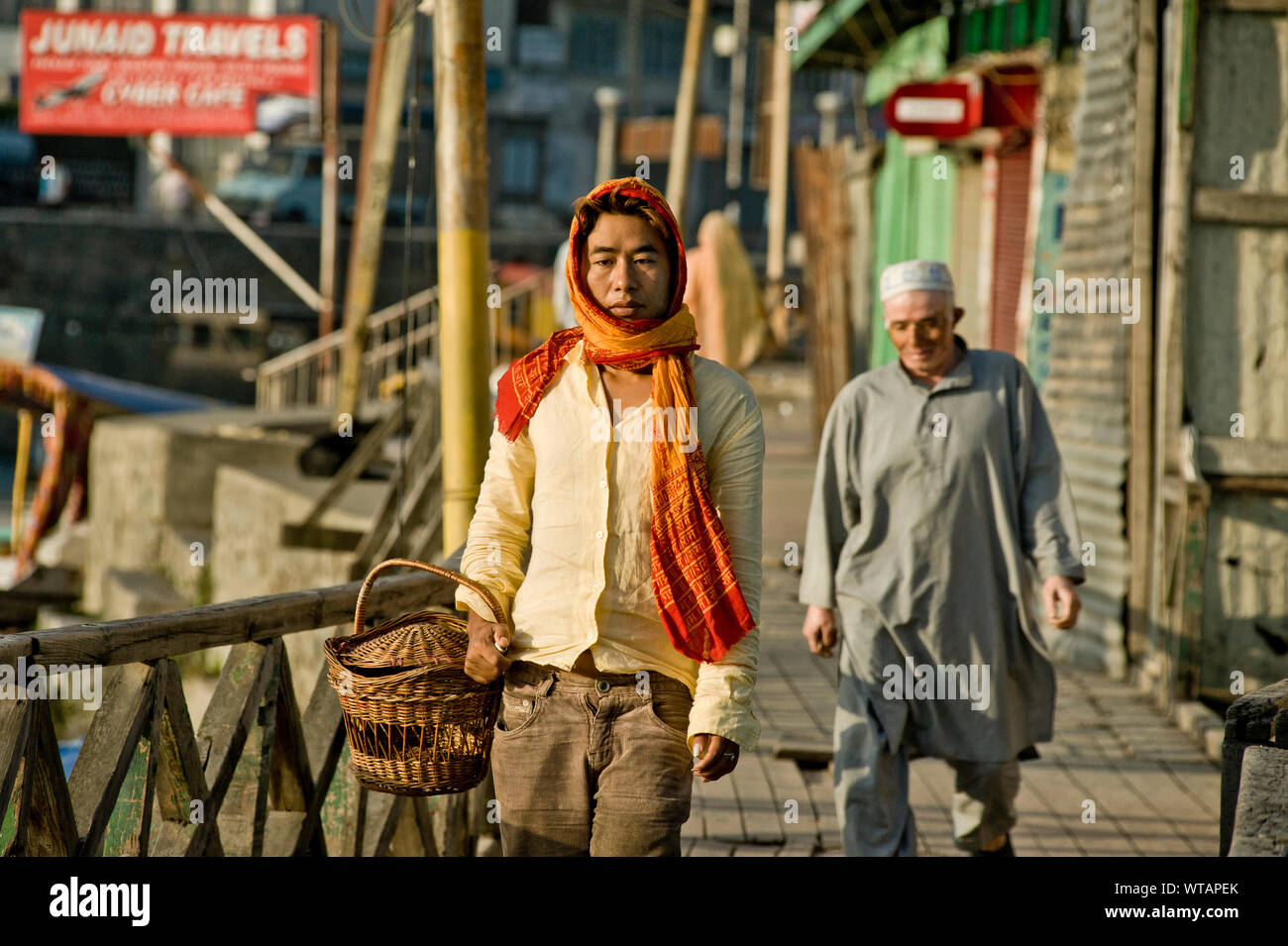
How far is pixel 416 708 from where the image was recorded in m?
3.14

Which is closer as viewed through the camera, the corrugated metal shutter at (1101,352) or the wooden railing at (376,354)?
the corrugated metal shutter at (1101,352)

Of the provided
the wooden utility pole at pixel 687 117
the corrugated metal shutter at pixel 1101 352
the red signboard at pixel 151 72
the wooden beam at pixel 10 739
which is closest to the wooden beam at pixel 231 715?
the wooden beam at pixel 10 739

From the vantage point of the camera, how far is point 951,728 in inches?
186

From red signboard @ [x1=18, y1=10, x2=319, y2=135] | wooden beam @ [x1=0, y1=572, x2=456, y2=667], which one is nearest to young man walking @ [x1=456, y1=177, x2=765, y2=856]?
wooden beam @ [x1=0, y1=572, x2=456, y2=667]

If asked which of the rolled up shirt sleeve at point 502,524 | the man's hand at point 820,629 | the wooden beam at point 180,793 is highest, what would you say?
the rolled up shirt sleeve at point 502,524

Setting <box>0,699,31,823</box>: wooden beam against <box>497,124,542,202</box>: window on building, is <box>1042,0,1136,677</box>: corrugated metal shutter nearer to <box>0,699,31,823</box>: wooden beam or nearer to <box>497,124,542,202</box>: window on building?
<box>0,699,31,823</box>: wooden beam

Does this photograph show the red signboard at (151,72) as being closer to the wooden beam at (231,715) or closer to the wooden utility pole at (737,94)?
the wooden utility pole at (737,94)

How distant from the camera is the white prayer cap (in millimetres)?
4648

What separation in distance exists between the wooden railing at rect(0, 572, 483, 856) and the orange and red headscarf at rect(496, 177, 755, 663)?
1086 millimetres

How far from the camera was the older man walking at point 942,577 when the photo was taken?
469 cm

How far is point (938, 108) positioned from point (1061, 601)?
23.6 ft

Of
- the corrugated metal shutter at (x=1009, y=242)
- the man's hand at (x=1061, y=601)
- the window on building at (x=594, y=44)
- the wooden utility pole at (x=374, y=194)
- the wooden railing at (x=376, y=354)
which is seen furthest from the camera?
the window on building at (x=594, y=44)

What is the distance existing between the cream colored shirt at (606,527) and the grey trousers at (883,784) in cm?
162

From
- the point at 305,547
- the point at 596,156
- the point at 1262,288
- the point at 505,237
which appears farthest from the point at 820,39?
the point at 596,156
